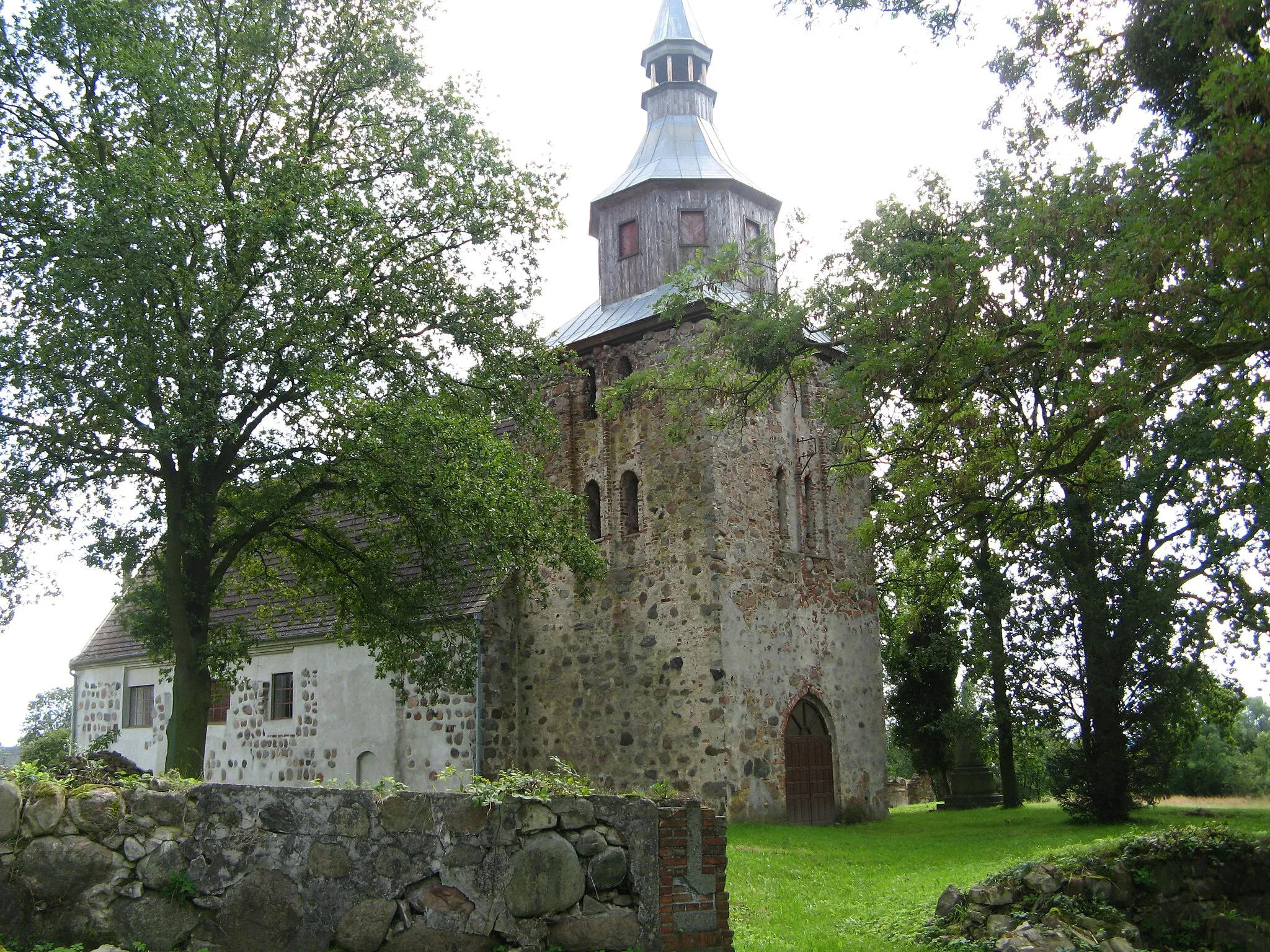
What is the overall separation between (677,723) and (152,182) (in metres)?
11.3

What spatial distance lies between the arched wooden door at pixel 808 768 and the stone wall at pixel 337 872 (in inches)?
483

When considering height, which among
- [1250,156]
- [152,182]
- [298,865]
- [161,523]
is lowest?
[298,865]

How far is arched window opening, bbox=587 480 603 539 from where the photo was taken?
66.8 ft

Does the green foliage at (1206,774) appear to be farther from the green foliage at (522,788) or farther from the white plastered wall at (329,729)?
the green foliage at (522,788)

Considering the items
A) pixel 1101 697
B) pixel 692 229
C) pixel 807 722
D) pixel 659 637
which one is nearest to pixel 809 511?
pixel 807 722

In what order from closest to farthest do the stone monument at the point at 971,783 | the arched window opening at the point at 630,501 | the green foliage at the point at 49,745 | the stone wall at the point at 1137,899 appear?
the stone wall at the point at 1137,899, the arched window opening at the point at 630,501, the stone monument at the point at 971,783, the green foliage at the point at 49,745

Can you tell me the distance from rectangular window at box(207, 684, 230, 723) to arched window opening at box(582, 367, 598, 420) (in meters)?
9.41

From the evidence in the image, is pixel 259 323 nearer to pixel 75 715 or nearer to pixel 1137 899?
pixel 1137 899

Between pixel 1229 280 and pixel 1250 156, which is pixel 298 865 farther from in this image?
pixel 1229 280

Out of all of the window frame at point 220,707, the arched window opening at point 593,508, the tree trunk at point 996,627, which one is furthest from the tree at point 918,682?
the window frame at point 220,707

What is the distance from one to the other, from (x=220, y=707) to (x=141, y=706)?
347 cm

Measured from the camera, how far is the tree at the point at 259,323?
13.1 m

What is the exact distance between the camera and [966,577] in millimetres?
20703

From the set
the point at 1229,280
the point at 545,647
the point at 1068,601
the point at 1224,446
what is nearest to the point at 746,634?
the point at 545,647
